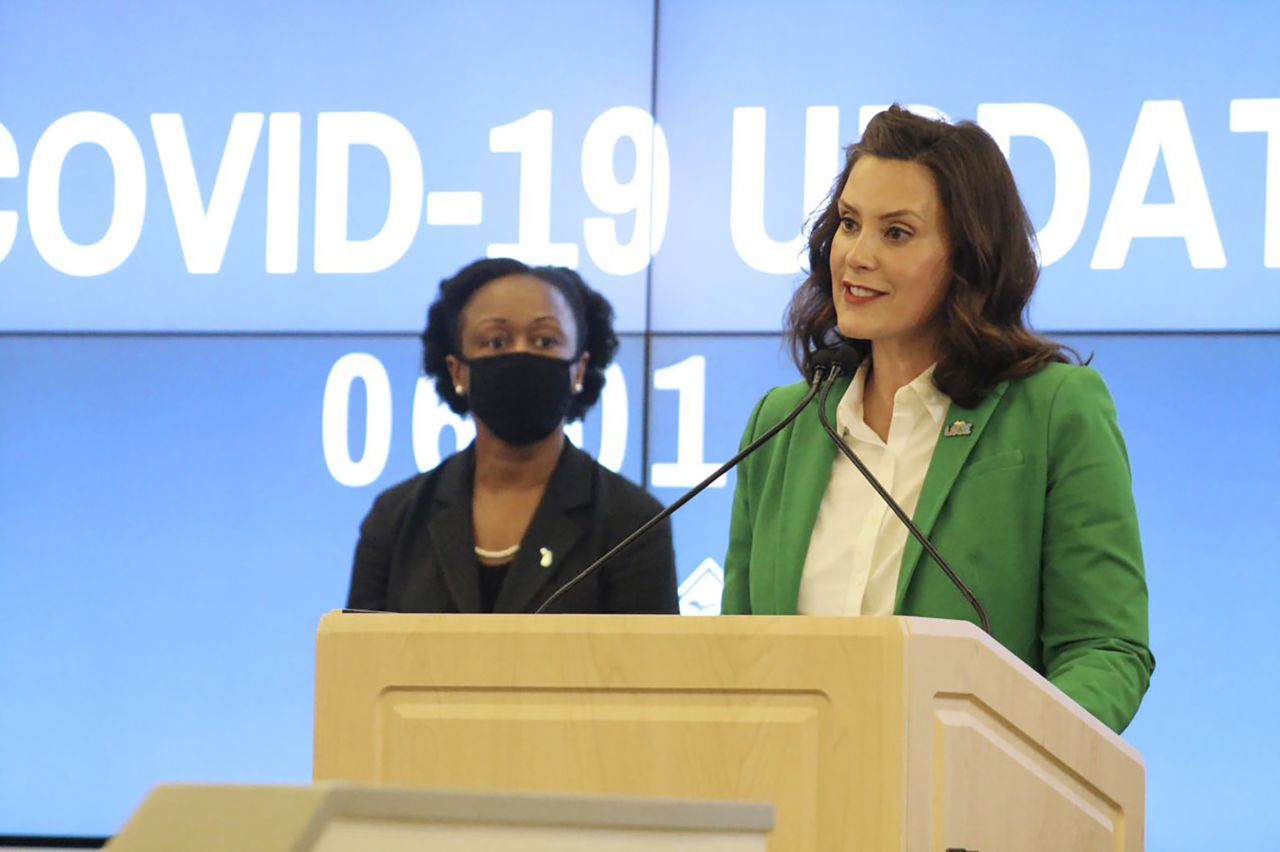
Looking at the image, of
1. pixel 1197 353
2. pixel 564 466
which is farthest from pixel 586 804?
pixel 1197 353

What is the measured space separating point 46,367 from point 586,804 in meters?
3.36

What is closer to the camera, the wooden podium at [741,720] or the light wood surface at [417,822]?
the light wood surface at [417,822]

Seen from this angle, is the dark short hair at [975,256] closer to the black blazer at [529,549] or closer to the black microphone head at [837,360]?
the black microphone head at [837,360]

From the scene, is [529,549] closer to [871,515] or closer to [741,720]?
[871,515]

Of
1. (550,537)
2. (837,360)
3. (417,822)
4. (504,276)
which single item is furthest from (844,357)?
(504,276)

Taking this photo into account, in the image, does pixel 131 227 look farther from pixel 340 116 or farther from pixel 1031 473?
pixel 1031 473

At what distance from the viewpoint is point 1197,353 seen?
354cm

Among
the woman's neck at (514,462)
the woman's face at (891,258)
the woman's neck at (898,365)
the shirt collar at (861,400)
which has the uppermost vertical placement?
the woman's face at (891,258)

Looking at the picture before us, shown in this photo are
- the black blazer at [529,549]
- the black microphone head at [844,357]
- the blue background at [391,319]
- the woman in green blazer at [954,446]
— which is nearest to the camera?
the black microphone head at [844,357]

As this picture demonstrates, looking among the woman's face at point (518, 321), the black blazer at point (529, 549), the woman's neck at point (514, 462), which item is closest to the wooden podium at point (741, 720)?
the black blazer at point (529, 549)

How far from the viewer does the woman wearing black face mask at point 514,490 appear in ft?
9.55

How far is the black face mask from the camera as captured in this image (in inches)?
124

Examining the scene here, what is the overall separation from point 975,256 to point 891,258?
0.11 metres

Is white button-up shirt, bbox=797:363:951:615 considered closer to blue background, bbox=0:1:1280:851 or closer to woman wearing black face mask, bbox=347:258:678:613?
woman wearing black face mask, bbox=347:258:678:613
